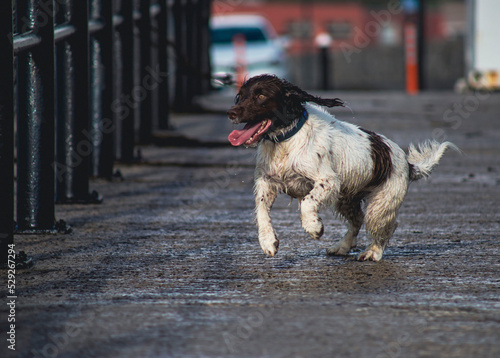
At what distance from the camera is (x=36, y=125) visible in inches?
245

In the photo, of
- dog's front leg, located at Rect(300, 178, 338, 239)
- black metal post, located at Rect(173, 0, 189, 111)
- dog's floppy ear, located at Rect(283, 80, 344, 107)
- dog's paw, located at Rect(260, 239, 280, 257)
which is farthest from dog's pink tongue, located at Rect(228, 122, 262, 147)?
black metal post, located at Rect(173, 0, 189, 111)

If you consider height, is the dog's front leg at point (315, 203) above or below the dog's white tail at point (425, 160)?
below

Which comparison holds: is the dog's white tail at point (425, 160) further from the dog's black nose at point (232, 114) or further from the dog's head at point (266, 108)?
the dog's black nose at point (232, 114)

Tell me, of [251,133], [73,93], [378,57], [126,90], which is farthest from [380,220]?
[378,57]

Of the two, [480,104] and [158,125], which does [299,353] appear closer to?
[158,125]

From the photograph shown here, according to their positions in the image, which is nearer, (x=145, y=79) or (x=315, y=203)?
(x=315, y=203)

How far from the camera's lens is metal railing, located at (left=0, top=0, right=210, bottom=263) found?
536 cm

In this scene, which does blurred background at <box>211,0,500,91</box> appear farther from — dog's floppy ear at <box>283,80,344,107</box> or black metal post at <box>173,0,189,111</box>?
dog's floppy ear at <box>283,80,344,107</box>

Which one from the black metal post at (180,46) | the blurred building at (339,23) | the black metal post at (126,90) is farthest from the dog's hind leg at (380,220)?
the blurred building at (339,23)

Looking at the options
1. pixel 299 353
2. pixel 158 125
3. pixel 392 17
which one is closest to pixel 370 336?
pixel 299 353

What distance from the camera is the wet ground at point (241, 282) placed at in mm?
3877

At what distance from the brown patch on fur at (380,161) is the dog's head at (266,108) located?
39 centimetres

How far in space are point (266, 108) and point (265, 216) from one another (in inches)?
24.7

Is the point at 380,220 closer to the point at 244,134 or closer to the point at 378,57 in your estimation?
the point at 244,134
